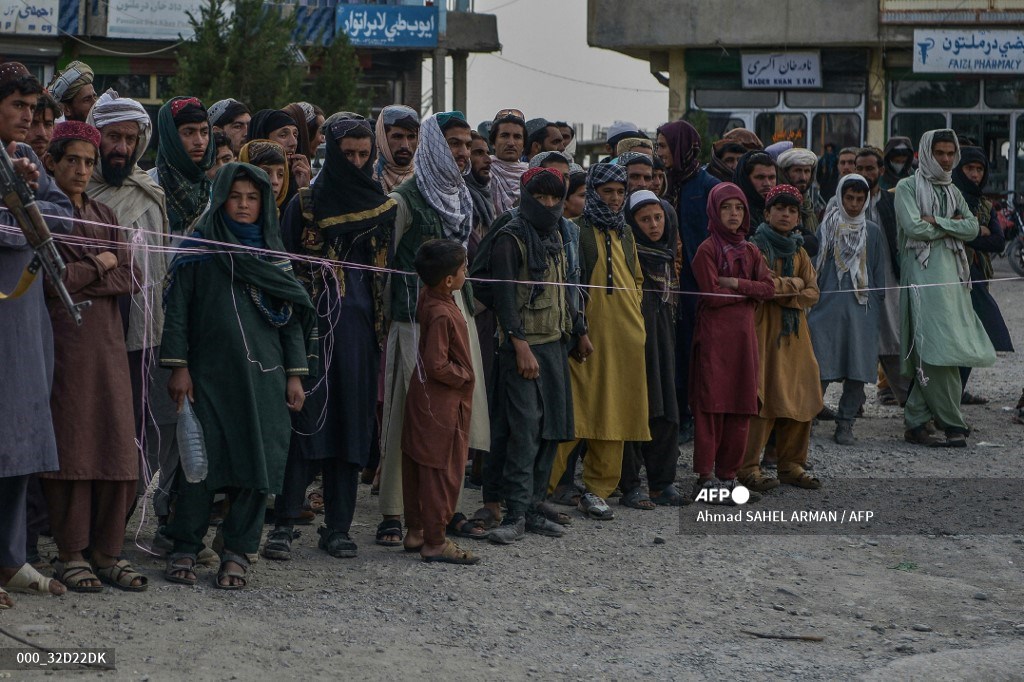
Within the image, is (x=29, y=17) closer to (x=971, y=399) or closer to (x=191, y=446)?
(x=971, y=399)

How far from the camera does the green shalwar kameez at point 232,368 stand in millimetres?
5180

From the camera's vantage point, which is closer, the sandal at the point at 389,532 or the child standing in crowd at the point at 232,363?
the child standing in crowd at the point at 232,363

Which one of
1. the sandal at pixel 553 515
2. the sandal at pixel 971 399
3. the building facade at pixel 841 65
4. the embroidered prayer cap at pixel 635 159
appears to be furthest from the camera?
the building facade at pixel 841 65

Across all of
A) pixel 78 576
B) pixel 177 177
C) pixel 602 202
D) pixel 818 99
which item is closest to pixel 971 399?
pixel 602 202

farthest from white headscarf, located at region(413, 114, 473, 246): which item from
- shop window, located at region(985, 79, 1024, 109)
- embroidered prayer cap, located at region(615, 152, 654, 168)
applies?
shop window, located at region(985, 79, 1024, 109)

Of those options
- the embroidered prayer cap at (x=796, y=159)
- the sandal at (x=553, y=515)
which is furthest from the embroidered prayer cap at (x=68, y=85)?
the embroidered prayer cap at (x=796, y=159)

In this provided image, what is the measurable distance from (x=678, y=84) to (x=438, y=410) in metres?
22.0

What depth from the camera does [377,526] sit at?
6422 millimetres

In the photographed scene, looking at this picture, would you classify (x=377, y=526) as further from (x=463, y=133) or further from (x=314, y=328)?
(x=463, y=133)

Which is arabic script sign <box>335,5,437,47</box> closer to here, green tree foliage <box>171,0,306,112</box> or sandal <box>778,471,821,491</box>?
green tree foliage <box>171,0,306,112</box>

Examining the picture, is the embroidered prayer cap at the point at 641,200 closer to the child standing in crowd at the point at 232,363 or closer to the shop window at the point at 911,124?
the child standing in crowd at the point at 232,363

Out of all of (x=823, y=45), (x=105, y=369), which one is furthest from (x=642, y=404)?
(x=823, y=45)

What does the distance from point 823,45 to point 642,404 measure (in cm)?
2053

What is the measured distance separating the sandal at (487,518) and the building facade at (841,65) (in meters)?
20.3
